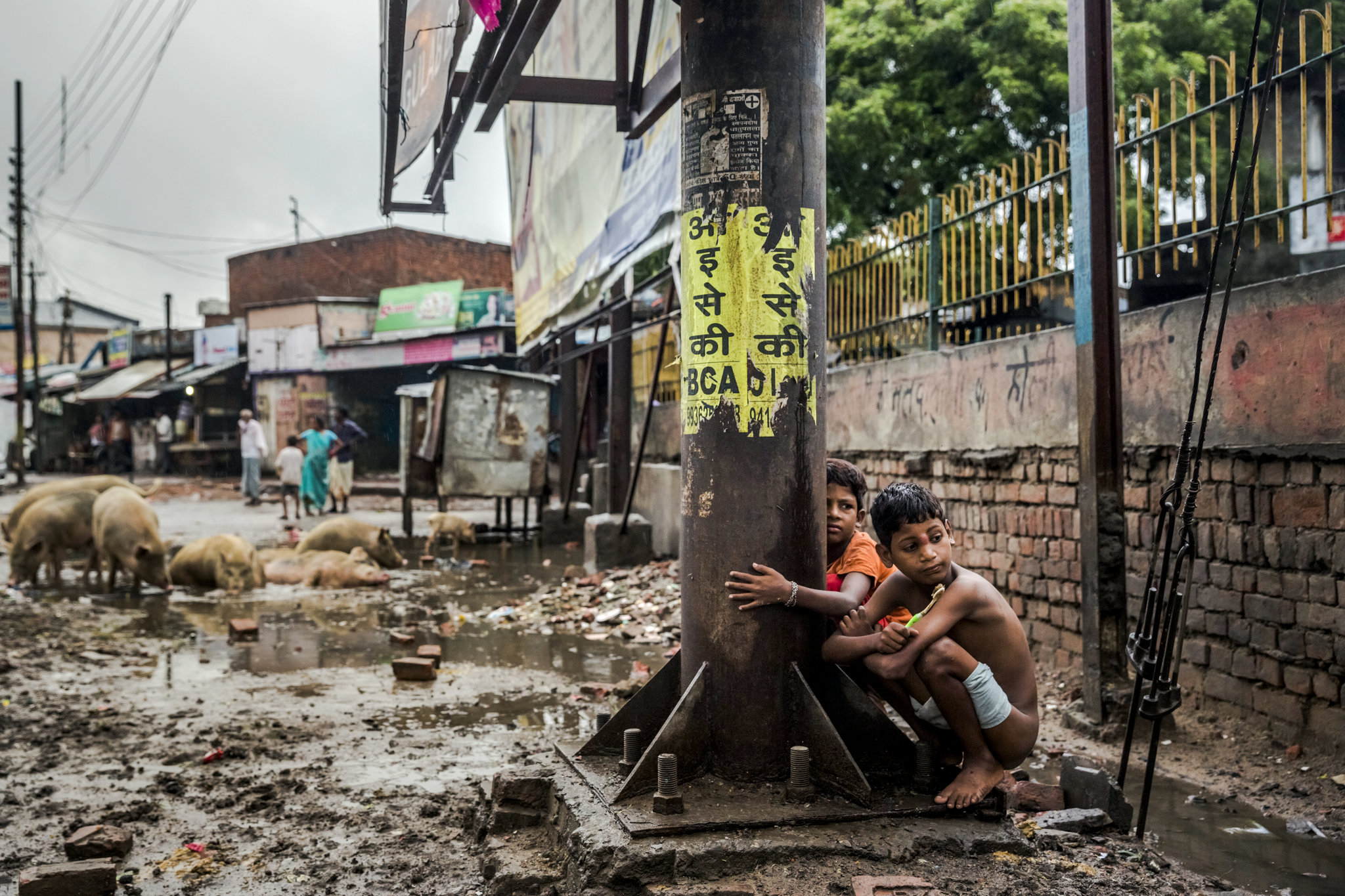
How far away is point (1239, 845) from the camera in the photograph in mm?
3078

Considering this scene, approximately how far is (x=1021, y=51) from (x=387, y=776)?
13934 mm

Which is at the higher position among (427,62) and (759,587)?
(427,62)

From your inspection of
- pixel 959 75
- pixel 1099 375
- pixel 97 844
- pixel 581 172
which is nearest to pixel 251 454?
pixel 581 172

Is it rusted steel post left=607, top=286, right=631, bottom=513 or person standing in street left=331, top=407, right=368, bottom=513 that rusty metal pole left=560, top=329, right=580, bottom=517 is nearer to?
rusted steel post left=607, top=286, right=631, bottom=513

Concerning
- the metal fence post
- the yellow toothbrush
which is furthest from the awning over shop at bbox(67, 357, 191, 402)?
the yellow toothbrush

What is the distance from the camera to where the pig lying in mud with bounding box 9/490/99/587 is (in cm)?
894

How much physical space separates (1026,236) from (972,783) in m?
3.64

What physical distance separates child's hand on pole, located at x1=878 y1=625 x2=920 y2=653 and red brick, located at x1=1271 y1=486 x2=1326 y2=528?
203 cm

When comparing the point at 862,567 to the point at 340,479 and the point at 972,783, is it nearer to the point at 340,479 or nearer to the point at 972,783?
the point at 972,783

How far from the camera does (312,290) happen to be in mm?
30203

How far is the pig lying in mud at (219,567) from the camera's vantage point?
8883 mm

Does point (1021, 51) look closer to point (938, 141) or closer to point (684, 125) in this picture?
point (938, 141)

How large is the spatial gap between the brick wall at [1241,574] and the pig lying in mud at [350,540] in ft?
22.8

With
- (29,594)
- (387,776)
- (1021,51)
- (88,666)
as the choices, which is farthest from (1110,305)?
(1021,51)
